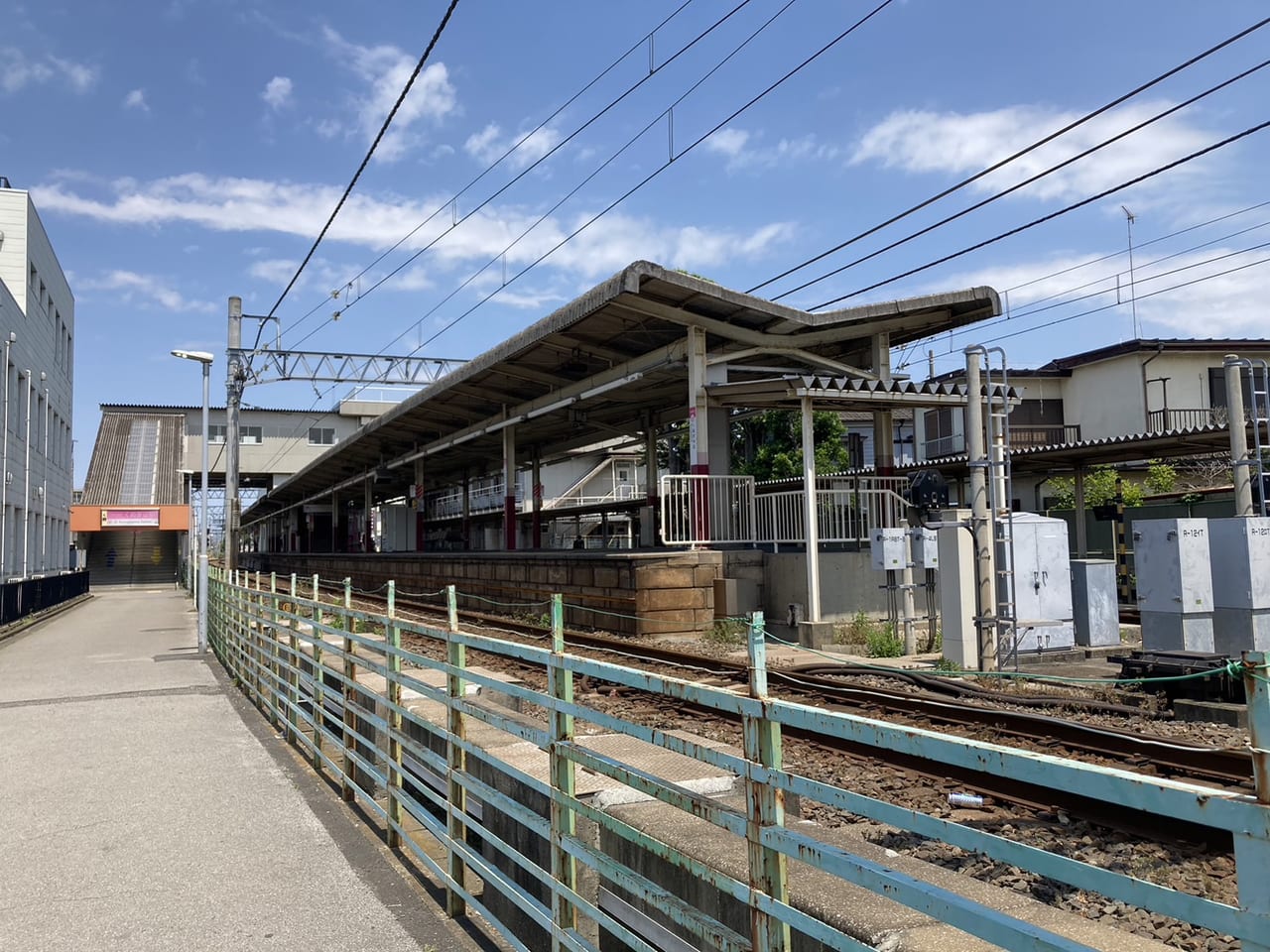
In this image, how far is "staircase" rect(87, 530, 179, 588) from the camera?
72188 millimetres

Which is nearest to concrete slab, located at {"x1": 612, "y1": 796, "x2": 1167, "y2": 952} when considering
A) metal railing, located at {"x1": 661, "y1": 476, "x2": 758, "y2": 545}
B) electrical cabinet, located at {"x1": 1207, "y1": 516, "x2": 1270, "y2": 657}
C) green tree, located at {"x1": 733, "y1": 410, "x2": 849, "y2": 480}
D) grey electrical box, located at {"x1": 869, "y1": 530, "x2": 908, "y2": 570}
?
electrical cabinet, located at {"x1": 1207, "y1": 516, "x2": 1270, "y2": 657}

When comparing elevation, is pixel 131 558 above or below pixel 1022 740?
above

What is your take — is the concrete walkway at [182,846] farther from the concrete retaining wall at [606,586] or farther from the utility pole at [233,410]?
the utility pole at [233,410]

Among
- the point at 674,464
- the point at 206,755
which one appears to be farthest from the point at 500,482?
the point at 206,755

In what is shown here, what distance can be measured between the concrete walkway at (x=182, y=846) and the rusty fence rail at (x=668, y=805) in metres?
0.35

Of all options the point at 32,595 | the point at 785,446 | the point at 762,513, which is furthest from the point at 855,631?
the point at 32,595

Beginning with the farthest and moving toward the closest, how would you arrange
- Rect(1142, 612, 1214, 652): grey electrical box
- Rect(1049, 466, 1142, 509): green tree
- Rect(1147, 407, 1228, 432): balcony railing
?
1. Rect(1147, 407, 1228, 432): balcony railing
2. Rect(1049, 466, 1142, 509): green tree
3. Rect(1142, 612, 1214, 652): grey electrical box

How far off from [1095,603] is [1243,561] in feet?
9.02

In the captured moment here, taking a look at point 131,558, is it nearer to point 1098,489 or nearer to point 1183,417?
point 1098,489

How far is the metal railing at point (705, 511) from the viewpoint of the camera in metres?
15.4

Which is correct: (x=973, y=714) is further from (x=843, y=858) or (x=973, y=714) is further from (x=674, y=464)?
(x=674, y=464)

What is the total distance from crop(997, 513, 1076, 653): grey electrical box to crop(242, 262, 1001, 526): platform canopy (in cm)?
364

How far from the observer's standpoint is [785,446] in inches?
1302

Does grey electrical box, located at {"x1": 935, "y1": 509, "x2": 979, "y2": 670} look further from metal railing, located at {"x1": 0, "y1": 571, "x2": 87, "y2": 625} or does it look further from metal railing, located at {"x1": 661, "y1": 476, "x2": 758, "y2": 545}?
metal railing, located at {"x1": 0, "y1": 571, "x2": 87, "y2": 625}
